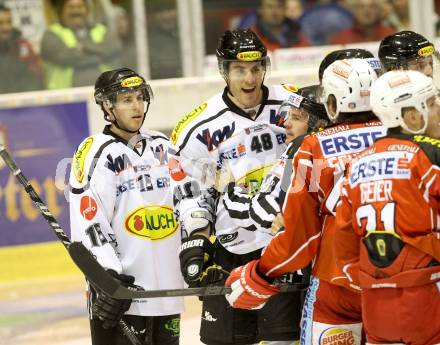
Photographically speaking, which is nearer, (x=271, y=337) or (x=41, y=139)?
(x=271, y=337)

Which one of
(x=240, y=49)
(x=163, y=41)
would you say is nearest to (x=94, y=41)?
(x=163, y=41)

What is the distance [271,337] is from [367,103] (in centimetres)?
120

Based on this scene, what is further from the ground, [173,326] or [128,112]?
[128,112]

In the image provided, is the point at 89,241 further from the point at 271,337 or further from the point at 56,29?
the point at 56,29

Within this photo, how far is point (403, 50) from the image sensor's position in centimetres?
498

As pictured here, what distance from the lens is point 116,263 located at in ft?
14.2

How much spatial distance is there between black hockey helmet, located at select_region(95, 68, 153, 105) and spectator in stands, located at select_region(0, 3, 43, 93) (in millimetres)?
3364

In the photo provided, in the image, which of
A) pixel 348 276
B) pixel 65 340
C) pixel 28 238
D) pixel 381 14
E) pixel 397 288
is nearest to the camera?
pixel 397 288

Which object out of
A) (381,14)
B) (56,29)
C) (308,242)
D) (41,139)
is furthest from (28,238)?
(308,242)

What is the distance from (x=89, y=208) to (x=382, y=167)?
149 centimetres

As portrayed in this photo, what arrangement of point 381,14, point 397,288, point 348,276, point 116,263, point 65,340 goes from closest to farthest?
point 397,288
point 348,276
point 116,263
point 65,340
point 381,14

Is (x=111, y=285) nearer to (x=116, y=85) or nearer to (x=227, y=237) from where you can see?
(x=227, y=237)

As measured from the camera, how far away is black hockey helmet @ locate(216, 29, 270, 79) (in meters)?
4.53

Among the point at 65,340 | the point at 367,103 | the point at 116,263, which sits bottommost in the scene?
the point at 65,340
